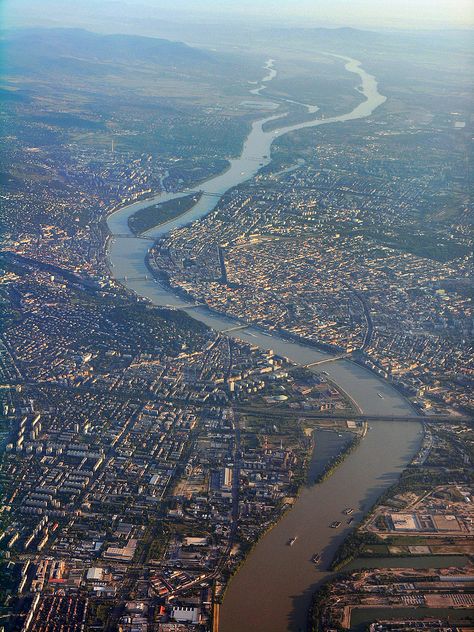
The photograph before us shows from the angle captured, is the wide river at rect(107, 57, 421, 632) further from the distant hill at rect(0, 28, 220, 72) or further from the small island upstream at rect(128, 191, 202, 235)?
the distant hill at rect(0, 28, 220, 72)

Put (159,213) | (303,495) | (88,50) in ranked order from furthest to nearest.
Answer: (88,50)
(159,213)
(303,495)

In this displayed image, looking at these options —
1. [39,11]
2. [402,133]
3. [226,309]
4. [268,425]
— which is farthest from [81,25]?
[268,425]

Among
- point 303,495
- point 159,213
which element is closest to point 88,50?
point 159,213

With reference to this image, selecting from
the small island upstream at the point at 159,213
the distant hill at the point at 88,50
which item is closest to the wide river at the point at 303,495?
the small island upstream at the point at 159,213

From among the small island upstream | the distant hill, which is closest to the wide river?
the small island upstream

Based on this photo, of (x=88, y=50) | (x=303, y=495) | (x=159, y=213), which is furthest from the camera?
(x=88, y=50)

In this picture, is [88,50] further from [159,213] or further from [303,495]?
[303,495]

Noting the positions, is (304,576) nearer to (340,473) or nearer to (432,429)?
(340,473)

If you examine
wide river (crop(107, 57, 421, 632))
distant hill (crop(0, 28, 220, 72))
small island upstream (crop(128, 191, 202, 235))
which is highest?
distant hill (crop(0, 28, 220, 72))
